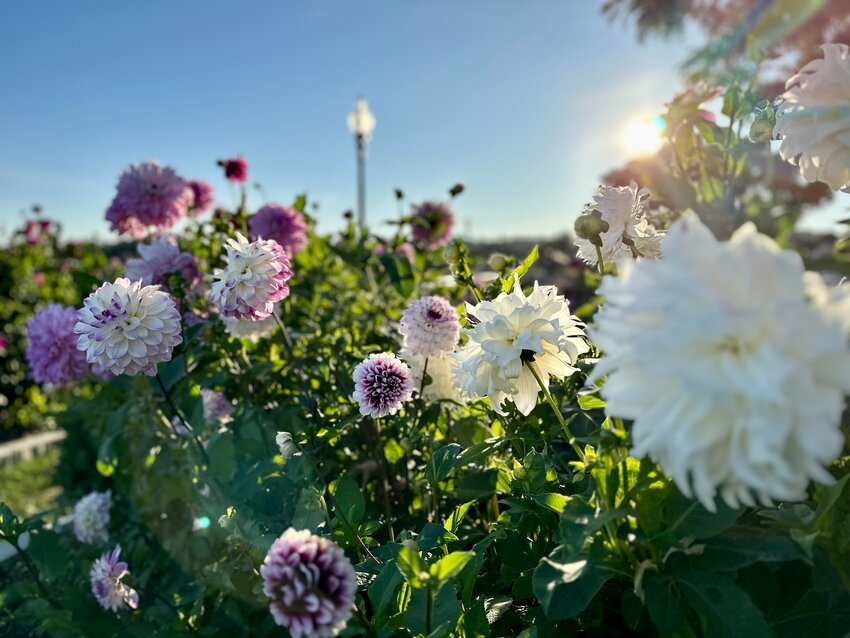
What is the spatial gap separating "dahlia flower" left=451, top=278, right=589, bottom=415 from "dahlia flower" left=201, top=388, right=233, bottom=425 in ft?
3.71

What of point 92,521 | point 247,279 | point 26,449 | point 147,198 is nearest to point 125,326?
point 247,279

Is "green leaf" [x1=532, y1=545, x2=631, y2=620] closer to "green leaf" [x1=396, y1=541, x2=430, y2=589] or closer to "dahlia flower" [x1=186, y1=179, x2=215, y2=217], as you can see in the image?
"green leaf" [x1=396, y1=541, x2=430, y2=589]

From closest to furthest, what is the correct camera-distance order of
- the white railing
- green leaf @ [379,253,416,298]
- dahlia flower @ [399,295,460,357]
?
dahlia flower @ [399,295,460,357] < green leaf @ [379,253,416,298] < the white railing

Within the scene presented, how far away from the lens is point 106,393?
2.47m

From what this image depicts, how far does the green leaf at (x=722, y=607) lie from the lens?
2.63ft

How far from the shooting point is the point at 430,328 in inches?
53.2

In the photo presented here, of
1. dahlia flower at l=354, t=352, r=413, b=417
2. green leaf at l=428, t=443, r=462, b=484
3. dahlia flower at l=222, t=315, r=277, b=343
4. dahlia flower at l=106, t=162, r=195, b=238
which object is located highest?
dahlia flower at l=106, t=162, r=195, b=238

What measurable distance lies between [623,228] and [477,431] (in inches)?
21.5

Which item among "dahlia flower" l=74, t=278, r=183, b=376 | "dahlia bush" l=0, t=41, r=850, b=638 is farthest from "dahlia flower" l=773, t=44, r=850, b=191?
"dahlia flower" l=74, t=278, r=183, b=376

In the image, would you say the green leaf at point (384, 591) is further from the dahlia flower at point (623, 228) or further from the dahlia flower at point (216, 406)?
the dahlia flower at point (216, 406)

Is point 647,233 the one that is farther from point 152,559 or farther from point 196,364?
point 152,559

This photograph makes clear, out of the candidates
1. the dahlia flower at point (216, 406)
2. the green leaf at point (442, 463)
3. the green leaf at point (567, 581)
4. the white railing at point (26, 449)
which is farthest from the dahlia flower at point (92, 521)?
the white railing at point (26, 449)

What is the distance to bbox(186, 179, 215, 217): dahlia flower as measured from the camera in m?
2.55

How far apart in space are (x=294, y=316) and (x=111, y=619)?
0.96 m
